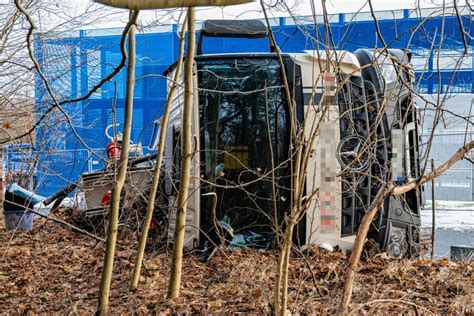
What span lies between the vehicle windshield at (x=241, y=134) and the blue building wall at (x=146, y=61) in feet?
1.81

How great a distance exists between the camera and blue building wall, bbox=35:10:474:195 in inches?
214

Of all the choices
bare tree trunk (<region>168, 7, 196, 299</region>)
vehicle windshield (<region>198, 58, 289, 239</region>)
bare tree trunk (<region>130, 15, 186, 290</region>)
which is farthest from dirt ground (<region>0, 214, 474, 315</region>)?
vehicle windshield (<region>198, 58, 289, 239</region>)

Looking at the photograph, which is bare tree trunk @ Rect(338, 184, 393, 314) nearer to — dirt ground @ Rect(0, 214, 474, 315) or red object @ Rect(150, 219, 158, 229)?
dirt ground @ Rect(0, 214, 474, 315)

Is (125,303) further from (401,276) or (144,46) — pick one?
(144,46)

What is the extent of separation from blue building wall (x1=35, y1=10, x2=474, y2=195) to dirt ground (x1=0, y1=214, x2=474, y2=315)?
1.02 metres

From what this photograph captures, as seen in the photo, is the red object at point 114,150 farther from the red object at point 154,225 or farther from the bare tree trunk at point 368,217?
the bare tree trunk at point 368,217

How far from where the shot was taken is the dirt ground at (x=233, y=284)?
467cm

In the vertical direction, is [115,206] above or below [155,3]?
below

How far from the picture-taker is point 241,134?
22.7 ft

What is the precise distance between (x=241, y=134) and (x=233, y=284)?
2150 mm

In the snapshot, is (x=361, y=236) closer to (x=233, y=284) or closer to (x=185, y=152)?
(x=185, y=152)

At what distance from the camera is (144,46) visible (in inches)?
296

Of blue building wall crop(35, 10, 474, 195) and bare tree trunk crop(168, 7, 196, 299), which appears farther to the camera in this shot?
blue building wall crop(35, 10, 474, 195)

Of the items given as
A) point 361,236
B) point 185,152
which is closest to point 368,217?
point 361,236
